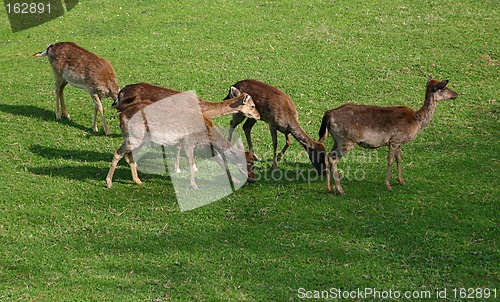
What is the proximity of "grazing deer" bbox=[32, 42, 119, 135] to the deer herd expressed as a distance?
0.99 metres

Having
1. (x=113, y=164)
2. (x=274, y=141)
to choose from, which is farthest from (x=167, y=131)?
(x=274, y=141)

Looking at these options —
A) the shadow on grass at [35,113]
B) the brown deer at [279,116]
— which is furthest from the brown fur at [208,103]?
the shadow on grass at [35,113]

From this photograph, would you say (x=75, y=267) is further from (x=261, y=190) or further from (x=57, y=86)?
(x=57, y=86)

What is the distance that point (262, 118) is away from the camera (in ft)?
37.9

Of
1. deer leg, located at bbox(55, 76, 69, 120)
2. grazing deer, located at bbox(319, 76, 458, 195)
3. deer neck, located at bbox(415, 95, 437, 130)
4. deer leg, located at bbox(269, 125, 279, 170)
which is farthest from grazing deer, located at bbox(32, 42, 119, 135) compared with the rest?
deer neck, located at bbox(415, 95, 437, 130)

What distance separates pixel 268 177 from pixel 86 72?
13.2ft

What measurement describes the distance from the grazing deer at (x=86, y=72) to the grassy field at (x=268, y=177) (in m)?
0.73

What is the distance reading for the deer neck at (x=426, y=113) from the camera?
10.9 meters

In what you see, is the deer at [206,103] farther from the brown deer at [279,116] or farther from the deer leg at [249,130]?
the deer leg at [249,130]

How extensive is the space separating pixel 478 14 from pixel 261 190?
979 cm

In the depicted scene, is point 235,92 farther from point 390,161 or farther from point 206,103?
point 390,161

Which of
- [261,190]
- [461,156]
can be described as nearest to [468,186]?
[461,156]

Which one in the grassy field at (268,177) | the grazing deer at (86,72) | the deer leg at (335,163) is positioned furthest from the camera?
the grazing deer at (86,72)

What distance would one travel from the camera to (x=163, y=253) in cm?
916
